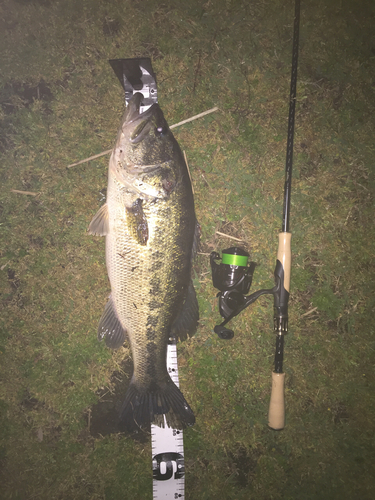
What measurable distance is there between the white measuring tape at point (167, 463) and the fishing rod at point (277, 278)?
33.5 inches

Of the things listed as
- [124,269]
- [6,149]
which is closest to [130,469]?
[124,269]

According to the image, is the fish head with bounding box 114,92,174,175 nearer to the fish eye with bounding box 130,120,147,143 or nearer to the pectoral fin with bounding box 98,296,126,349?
the fish eye with bounding box 130,120,147,143

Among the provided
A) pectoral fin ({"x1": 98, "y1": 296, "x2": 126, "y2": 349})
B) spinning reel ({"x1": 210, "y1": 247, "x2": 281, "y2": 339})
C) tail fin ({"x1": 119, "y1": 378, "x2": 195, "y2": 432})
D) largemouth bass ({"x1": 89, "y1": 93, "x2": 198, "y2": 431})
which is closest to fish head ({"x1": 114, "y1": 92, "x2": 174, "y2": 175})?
largemouth bass ({"x1": 89, "y1": 93, "x2": 198, "y2": 431})

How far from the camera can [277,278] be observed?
2768mm

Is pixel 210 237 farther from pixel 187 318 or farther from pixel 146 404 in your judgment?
pixel 146 404

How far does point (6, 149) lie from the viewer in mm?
3148

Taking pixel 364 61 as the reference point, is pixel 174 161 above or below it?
below

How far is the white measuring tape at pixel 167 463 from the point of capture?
10.0 feet

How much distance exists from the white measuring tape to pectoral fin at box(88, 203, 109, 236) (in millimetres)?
1400

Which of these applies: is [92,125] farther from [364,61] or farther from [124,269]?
[364,61]

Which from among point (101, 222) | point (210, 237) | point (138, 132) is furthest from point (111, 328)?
point (138, 132)

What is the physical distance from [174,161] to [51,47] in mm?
2055

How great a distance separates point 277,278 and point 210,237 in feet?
2.70

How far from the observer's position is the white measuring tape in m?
3.05
